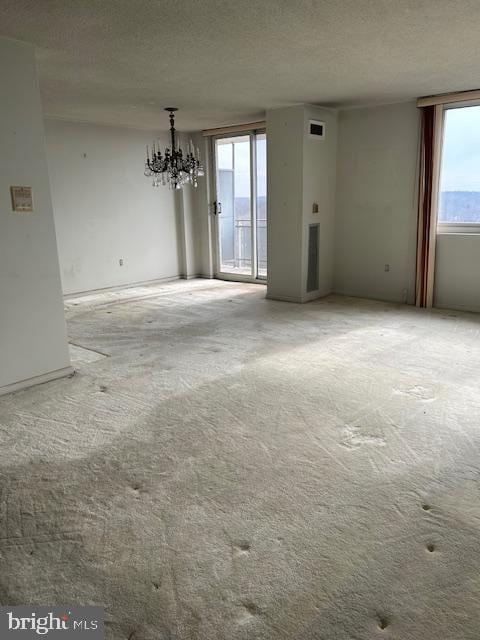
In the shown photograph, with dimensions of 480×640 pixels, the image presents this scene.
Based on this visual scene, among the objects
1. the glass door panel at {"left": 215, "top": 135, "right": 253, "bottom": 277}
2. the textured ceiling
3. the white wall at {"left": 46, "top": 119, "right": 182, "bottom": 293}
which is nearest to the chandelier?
the textured ceiling

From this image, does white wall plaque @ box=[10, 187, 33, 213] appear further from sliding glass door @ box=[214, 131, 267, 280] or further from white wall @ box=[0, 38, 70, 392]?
sliding glass door @ box=[214, 131, 267, 280]

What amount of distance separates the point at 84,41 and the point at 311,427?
312 cm

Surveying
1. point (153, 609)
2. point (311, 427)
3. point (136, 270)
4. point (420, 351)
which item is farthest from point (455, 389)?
point (136, 270)

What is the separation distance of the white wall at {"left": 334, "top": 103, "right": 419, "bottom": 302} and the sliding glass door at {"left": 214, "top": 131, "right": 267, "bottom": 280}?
5.05 ft

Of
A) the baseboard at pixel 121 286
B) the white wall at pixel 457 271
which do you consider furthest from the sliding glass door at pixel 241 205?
the white wall at pixel 457 271

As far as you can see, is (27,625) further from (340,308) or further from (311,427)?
(340,308)

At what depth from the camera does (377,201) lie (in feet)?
21.1

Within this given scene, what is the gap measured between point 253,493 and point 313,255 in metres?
4.72

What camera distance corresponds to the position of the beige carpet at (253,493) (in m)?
1.71

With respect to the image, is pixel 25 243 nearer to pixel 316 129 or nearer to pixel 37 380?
pixel 37 380

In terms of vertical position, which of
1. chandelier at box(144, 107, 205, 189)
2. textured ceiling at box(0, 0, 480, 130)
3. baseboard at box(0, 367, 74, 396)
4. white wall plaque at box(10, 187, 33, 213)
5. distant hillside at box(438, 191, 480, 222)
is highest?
textured ceiling at box(0, 0, 480, 130)

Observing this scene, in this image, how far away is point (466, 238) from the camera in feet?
19.0

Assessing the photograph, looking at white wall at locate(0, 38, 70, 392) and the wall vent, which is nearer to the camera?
white wall at locate(0, 38, 70, 392)

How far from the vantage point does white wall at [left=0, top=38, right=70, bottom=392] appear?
338 centimetres
